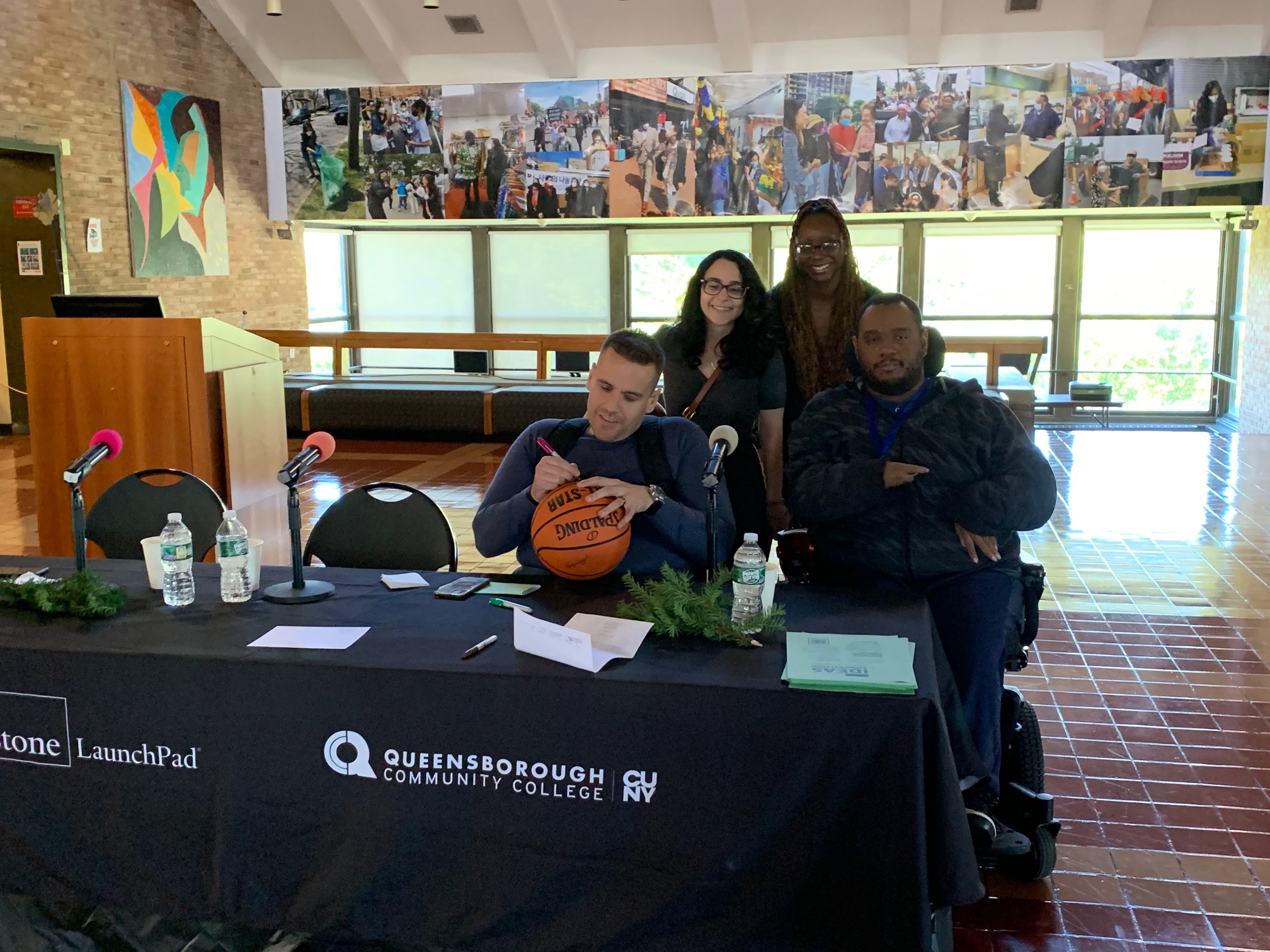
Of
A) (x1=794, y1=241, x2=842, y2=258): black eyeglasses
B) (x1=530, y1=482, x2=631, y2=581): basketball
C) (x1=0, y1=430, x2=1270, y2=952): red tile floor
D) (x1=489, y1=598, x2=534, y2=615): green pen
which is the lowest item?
(x1=0, y1=430, x2=1270, y2=952): red tile floor

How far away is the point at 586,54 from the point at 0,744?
1149cm

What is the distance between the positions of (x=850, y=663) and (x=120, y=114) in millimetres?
10885

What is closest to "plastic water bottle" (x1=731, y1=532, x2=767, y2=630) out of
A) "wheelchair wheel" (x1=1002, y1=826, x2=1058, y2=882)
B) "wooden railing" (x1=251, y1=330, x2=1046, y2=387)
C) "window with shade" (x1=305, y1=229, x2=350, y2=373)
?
"wheelchair wheel" (x1=1002, y1=826, x2=1058, y2=882)

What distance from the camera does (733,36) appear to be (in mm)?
11391

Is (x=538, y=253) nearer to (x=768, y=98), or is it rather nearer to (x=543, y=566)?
(x=768, y=98)

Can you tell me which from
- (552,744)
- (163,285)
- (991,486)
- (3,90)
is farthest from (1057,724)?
(163,285)

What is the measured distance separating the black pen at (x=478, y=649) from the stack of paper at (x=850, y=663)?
0.55 m

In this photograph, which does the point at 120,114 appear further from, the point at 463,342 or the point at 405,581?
the point at 405,581

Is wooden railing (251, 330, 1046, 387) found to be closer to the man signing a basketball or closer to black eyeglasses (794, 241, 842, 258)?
black eyeglasses (794, 241, 842, 258)

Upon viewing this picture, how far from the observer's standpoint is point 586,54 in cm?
1227

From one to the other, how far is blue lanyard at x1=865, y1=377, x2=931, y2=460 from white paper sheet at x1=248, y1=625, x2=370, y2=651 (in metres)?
1.29

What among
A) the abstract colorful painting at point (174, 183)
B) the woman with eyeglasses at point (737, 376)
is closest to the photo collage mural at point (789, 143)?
the abstract colorful painting at point (174, 183)

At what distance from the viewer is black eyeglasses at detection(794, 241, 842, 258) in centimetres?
310

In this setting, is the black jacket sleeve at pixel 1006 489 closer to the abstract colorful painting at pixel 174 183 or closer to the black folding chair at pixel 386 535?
the black folding chair at pixel 386 535
